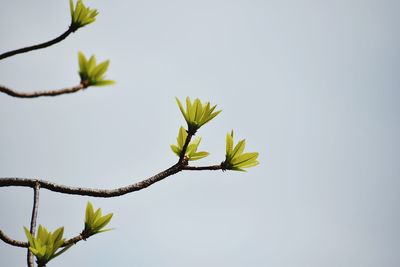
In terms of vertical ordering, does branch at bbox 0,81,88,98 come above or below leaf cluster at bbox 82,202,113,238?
above

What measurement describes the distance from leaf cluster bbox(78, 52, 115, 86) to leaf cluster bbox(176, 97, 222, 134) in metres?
0.65

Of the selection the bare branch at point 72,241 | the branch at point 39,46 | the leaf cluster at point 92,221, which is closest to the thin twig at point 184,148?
the leaf cluster at point 92,221

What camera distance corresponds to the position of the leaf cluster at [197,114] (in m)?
1.91

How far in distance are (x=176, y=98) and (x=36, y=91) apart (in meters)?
0.75

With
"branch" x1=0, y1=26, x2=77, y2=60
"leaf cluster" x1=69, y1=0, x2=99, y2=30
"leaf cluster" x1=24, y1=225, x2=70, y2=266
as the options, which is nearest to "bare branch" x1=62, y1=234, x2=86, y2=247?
"leaf cluster" x1=24, y1=225, x2=70, y2=266

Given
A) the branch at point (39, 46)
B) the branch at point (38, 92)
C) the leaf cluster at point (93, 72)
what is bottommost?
the branch at point (38, 92)

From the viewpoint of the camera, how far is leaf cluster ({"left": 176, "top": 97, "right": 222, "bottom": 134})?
1909 mm

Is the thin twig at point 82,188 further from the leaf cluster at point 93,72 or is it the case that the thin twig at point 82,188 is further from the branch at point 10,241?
the leaf cluster at point 93,72

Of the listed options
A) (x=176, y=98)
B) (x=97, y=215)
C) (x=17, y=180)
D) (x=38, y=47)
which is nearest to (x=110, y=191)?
(x=97, y=215)

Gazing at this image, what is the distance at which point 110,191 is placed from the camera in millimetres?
1688

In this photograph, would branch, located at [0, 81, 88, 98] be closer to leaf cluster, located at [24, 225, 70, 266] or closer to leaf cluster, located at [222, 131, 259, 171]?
leaf cluster, located at [24, 225, 70, 266]

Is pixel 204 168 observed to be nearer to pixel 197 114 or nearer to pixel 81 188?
pixel 197 114

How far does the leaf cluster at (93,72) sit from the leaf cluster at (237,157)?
3.12 feet

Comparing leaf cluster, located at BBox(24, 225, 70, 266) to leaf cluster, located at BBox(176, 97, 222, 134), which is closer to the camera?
leaf cluster, located at BBox(24, 225, 70, 266)
